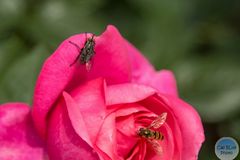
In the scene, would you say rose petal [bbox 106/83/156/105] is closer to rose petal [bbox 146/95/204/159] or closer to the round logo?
rose petal [bbox 146/95/204/159]

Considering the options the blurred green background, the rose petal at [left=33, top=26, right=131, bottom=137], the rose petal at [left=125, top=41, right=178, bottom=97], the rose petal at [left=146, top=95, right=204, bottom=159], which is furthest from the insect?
the blurred green background

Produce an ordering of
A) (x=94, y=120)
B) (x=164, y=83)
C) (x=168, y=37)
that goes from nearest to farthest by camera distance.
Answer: (x=94, y=120) → (x=164, y=83) → (x=168, y=37)

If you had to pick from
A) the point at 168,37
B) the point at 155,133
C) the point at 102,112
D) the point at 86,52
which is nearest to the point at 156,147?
the point at 155,133

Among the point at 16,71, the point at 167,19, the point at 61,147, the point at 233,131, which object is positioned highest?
the point at 167,19

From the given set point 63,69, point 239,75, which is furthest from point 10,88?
point 239,75

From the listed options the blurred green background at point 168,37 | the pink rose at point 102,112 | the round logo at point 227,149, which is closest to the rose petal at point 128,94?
the pink rose at point 102,112

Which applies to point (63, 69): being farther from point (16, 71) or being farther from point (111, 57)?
point (16, 71)

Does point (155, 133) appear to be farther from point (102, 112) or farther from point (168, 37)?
point (168, 37)

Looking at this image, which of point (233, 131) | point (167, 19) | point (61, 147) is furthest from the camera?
point (167, 19)
